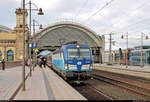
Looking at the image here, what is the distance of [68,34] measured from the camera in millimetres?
88812

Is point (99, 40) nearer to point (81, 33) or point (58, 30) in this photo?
point (81, 33)

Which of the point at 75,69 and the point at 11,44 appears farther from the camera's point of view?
the point at 11,44

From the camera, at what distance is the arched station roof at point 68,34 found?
86.8 m

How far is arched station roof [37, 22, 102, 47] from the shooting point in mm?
86812

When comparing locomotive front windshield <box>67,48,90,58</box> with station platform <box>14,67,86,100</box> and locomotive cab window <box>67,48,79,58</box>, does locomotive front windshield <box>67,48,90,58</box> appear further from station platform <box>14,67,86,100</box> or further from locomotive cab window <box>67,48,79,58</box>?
station platform <box>14,67,86,100</box>

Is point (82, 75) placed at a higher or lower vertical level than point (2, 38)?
lower

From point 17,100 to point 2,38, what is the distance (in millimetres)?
59263

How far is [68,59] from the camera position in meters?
14.4

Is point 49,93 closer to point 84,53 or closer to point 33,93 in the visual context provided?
point 33,93

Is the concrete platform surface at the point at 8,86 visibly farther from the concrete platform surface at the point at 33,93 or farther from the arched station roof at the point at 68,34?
the arched station roof at the point at 68,34

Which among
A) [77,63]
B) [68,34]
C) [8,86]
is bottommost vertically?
[8,86]

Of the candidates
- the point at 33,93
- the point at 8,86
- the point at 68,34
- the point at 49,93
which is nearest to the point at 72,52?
the point at 8,86

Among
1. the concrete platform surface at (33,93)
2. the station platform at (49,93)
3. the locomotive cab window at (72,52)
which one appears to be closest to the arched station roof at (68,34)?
the locomotive cab window at (72,52)

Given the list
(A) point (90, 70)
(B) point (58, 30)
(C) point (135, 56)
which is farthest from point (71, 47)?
(B) point (58, 30)
